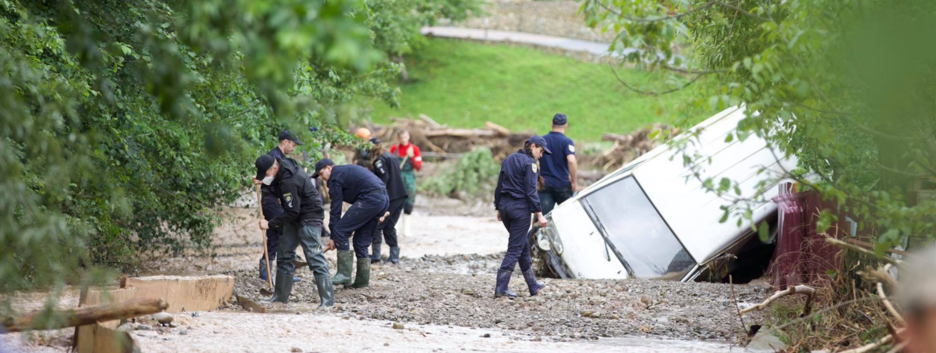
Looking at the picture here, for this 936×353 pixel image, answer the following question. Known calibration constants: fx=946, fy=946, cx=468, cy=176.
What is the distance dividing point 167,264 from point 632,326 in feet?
21.2

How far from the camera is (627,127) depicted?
114 feet

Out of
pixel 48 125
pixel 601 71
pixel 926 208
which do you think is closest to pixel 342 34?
pixel 48 125

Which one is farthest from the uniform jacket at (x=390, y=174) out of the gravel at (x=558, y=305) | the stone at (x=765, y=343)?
the stone at (x=765, y=343)

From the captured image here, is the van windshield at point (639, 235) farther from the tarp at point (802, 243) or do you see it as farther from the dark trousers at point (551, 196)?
the dark trousers at point (551, 196)

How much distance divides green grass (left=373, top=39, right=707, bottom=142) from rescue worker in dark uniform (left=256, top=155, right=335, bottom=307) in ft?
79.6

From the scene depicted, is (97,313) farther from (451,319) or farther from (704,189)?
(704,189)

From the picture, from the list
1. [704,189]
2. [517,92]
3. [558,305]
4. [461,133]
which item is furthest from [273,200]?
[517,92]

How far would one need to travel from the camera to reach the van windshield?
34.2 ft

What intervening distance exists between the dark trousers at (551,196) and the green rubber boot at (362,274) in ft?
10.2

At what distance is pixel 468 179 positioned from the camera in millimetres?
23219

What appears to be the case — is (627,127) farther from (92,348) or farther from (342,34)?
(342,34)

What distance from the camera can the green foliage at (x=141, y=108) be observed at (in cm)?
315

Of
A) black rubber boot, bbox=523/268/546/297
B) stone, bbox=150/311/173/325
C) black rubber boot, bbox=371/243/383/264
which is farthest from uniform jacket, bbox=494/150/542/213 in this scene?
stone, bbox=150/311/173/325

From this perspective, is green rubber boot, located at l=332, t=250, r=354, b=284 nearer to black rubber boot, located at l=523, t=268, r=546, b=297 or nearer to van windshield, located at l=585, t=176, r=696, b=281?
black rubber boot, located at l=523, t=268, r=546, b=297
